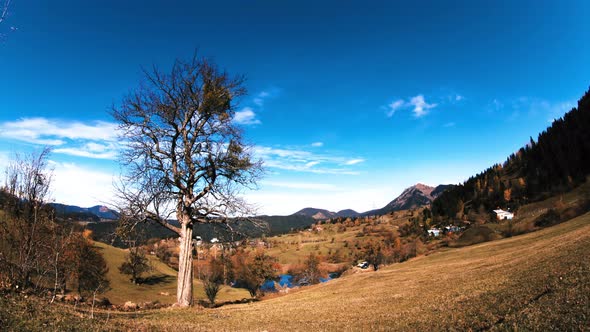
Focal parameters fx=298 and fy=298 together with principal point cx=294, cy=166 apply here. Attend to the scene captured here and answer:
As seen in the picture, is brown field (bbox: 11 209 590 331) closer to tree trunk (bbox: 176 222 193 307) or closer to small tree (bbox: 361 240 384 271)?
tree trunk (bbox: 176 222 193 307)

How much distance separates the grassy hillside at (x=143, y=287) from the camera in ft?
221

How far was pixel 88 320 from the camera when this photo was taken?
1006cm

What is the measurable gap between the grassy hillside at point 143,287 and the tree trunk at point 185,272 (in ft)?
163

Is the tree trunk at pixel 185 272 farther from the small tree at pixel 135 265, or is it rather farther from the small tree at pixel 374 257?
the small tree at pixel 374 257

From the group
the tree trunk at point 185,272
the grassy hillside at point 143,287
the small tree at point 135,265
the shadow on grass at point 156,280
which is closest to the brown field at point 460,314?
the tree trunk at point 185,272

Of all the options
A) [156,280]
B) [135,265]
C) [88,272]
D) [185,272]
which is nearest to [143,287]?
[135,265]

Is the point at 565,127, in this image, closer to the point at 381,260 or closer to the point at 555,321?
the point at 381,260

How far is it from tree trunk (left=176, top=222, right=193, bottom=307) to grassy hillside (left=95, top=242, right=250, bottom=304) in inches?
1961

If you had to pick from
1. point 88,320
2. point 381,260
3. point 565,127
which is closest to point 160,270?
point 381,260

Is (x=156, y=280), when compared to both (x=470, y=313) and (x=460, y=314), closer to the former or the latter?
(x=460, y=314)

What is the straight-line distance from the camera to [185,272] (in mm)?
18969

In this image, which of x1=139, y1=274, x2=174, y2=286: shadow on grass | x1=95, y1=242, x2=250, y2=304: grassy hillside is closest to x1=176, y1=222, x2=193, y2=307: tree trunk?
x1=95, y1=242, x2=250, y2=304: grassy hillside

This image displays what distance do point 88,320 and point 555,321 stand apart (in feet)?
47.3

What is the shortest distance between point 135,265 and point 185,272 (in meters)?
74.5
